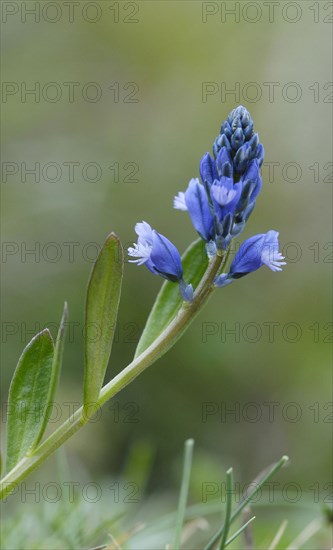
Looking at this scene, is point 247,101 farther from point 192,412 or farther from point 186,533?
point 186,533

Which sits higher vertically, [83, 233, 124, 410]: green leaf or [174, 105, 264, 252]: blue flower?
[174, 105, 264, 252]: blue flower

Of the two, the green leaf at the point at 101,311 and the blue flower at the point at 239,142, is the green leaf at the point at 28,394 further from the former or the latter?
the blue flower at the point at 239,142

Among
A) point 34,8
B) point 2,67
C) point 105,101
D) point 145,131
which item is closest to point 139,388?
point 145,131

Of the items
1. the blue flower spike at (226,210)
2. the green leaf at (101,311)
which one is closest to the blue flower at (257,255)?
the blue flower spike at (226,210)

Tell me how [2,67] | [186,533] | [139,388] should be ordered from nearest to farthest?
[186,533] → [139,388] → [2,67]

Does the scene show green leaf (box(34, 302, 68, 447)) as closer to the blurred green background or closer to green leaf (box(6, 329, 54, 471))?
green leaf (box(6, 329, 54, 471))

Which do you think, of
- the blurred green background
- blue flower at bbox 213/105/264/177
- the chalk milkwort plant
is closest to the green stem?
the chalk milkwort plant
